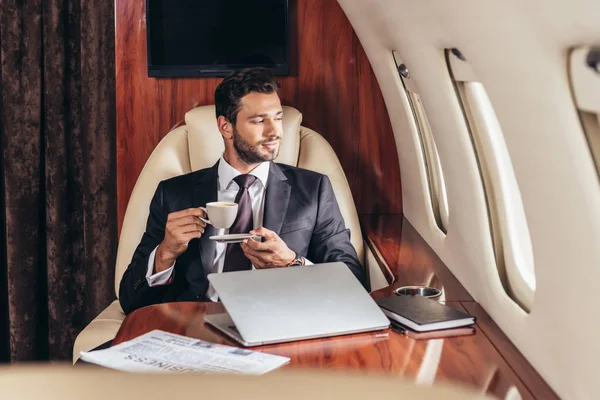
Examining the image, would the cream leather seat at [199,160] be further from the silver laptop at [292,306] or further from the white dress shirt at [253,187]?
the silver laptop at [292,306]

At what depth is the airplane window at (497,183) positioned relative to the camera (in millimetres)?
2008

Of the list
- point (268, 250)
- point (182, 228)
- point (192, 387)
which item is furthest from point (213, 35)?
point (192, 387)

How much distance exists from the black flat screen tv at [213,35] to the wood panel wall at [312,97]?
0.06 m

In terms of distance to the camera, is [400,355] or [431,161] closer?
[400,355]

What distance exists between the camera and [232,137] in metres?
2.79

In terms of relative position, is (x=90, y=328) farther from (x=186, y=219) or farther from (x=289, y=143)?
(x=289, y=143)

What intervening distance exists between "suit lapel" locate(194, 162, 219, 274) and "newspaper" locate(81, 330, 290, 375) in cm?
88

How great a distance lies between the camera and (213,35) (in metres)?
3.27

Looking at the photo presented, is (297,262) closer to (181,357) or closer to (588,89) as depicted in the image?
(181,357)

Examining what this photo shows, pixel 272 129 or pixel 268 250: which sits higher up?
pixel 272 129

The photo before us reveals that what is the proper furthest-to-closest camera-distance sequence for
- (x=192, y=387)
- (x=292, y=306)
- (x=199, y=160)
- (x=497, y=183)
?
(x=199, y=160) < (x=497, y=183) < (x=292, y=306) < (x=192, y=387)

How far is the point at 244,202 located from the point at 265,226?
→ 0.38 feet

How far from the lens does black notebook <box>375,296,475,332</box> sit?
6.17ft

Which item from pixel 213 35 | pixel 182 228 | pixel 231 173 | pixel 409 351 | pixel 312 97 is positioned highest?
pixel 213 35
